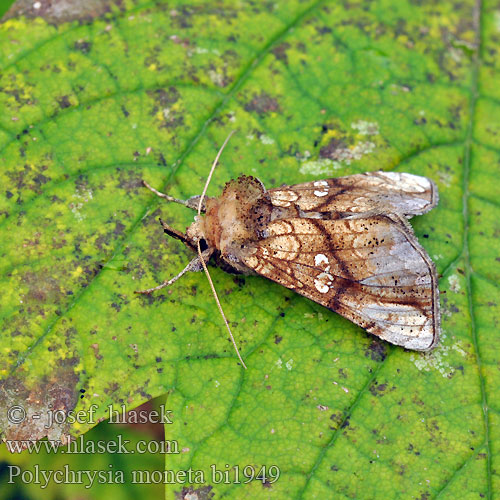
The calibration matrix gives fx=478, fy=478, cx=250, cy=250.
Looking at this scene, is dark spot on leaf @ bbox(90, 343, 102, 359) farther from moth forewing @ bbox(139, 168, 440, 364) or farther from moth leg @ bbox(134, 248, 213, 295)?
moth forewing @ bbox(139, 168, 440, 364)

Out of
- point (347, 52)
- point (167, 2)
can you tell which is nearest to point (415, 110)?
point (347, 52)

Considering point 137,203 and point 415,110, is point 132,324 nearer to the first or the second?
point 137,203

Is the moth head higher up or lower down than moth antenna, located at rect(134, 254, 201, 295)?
higher up

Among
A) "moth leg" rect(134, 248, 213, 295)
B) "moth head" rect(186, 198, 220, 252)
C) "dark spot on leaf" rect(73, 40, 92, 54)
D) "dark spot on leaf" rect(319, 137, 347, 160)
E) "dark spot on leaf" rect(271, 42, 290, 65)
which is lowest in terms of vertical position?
"moth leg" rect(134, 248, 213, 295)

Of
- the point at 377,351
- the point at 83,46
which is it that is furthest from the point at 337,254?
the point at 83,46

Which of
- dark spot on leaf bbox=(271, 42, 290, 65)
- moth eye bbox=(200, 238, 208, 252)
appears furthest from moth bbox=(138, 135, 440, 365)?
dark spot on leaf bbox=(271, 42, 290, 65)

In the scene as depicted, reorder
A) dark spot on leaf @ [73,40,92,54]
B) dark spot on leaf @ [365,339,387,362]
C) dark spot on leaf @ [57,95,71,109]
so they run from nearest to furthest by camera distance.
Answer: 1. dark spot on leaf @ [365,339,387,362]
2. dark spot on leaf @ [57,95,71,109]
3. dark spot on leaf @ [73,40,92,54]
